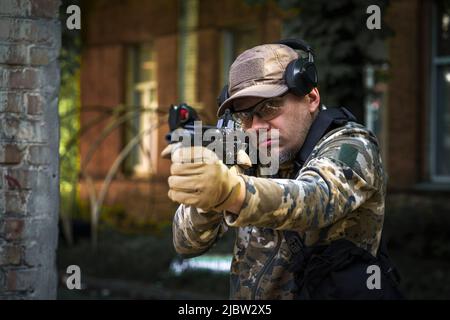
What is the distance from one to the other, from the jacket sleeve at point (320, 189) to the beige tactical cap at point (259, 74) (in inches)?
10.3

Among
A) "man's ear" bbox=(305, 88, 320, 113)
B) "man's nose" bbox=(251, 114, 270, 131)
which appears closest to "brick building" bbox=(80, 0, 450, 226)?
"man's ear" bbox=(305, 88, 320, 113)

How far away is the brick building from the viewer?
1002 cm

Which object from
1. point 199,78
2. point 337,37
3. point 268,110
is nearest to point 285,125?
point 268,110

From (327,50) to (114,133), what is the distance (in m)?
8.53

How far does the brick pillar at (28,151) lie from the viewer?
11.2ft

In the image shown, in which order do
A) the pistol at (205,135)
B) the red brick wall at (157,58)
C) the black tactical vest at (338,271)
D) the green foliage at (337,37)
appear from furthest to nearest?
the red brick wall at (157,58)
the green foliage at (337,37)
the black tactical vest at (338,271)
the pistol at (205,135)

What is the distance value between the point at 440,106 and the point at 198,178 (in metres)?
8.76

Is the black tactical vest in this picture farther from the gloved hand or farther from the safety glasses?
the gloved hand

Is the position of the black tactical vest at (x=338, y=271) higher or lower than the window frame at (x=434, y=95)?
lower

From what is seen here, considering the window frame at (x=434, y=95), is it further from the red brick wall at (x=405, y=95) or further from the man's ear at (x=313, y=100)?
the man's ear at (x=313, y=100)

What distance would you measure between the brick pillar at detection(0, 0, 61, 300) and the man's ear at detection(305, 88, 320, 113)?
4.71 ft

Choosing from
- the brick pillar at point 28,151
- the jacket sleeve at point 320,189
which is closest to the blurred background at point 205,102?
the brick pillar at point 28,151

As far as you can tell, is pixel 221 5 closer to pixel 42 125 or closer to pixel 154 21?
pixel 154 21

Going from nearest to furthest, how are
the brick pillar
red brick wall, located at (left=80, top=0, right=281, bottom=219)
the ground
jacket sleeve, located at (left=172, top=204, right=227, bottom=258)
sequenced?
jacket sleeve, located at (left=172, top=204, right=227, bottom=258) → the brick pillar → the ground → red brick wall, located at (left=80, top=0, right=281, bottom=219)
